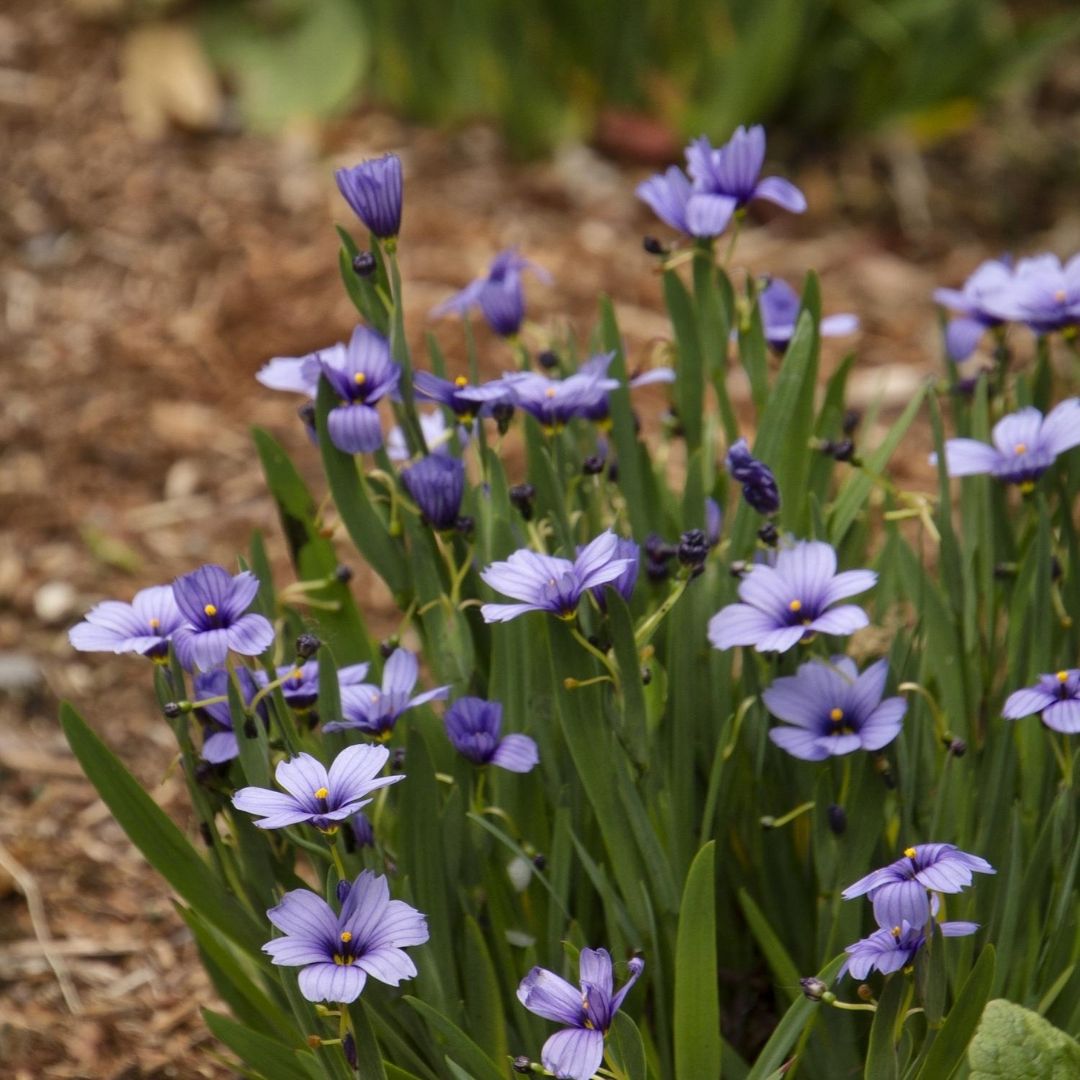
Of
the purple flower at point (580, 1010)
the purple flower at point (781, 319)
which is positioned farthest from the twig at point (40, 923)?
the purple flower at point (781, 319)

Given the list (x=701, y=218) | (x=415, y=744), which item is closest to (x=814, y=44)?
(x=701, y=218)

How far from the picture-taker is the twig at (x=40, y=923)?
1.90 m

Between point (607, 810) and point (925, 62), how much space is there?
296cm

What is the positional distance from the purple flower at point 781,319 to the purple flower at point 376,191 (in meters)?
0.53

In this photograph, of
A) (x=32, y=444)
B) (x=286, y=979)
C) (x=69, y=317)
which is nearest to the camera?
(x=286, y=979)

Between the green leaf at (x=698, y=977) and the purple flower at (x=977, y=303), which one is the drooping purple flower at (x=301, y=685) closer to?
the green leaf at (x=698, y=977)

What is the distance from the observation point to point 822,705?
1.32m

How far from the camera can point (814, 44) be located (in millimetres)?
3732

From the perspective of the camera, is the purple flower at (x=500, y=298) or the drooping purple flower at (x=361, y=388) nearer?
the drooping purple flower at (x=361, y=388)

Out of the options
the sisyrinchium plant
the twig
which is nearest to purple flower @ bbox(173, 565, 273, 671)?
the sisyrinchium plant

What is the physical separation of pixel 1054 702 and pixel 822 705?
202 millimetres

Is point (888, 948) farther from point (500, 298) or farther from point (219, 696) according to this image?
point (500, 298)

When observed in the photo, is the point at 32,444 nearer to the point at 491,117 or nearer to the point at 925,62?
the point at 491,117

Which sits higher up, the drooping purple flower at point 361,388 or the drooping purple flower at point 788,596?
the drooping purple flower at point 361,388
